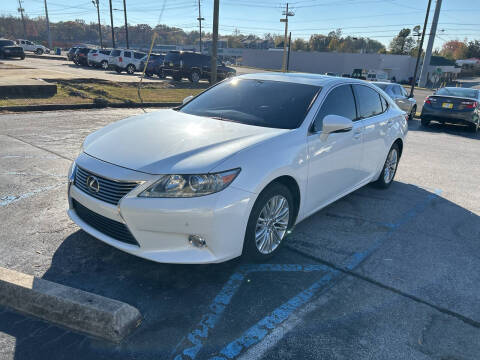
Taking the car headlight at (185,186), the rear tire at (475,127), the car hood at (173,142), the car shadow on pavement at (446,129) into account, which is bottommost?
the car shadow on pavement at (446,129)

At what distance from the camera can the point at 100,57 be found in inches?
1233

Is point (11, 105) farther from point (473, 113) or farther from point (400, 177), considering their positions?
point (473, 113)

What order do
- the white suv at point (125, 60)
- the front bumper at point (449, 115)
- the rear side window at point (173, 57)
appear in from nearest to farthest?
the front bumper at point (449, 115), the rear side window at point (173, 57), the white suv at point (125, 60)

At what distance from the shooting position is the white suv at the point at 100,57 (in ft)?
103

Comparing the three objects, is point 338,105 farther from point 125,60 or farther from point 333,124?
point 125,60

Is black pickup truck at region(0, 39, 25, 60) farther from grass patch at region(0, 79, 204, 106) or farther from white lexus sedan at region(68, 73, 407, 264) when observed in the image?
white lexus sedan at region(68, 73, 407, 264)

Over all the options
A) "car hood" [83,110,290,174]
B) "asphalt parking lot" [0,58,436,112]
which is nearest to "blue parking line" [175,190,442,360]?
"car hood" [83,110,290,174]

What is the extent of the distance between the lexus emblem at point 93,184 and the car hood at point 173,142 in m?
0.19

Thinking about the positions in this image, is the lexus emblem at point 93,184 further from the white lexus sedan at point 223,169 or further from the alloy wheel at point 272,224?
the alloy wheel at point 272,224

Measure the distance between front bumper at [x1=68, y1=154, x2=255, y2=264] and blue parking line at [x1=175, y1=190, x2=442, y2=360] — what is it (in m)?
0.35

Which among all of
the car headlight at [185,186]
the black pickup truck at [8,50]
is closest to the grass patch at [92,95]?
the car headlight at [185,186]

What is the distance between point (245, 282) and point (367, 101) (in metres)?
3.16

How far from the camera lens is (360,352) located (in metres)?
2.55

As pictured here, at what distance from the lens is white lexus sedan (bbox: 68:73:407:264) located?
2916 mm
